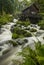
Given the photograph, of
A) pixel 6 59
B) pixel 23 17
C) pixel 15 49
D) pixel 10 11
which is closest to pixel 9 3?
pixel 10 11

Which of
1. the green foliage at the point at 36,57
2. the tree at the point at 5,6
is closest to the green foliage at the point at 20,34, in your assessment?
the green foliage at the point at 36,57

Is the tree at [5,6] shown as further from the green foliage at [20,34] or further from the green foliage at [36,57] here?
the green foliage at [36,57]

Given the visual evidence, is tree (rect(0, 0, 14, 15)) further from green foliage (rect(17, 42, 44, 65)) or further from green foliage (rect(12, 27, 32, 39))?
green foliage (rect(17, 42, 44, 65))

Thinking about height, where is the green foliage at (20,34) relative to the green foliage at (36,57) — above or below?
below

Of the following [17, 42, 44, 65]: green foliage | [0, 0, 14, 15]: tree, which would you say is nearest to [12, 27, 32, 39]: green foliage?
[17, 42, 44, 65]: green foliage

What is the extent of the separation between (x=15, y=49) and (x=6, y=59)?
407 cm

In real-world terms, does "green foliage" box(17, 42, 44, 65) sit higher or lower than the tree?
higher

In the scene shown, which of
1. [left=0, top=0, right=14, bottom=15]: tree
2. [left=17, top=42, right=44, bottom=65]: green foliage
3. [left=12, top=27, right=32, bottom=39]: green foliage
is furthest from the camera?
[left=0, top=0, right=14, bottom=15]: tree

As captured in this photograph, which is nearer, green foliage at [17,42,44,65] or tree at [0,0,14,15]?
green foliage at [17,42,44,65]

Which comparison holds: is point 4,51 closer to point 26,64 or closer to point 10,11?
point 26,64

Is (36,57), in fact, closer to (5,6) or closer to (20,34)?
(20,34)

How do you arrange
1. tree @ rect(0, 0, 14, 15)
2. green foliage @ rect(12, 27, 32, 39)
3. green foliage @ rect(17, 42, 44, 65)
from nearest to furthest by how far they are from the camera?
green foliage @ rect(17, 42, 44, 65) → green foliage @ rect(12, 27, 32, 39) → tree @ rect(0, 0, 14, 15)

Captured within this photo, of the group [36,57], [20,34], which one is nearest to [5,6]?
[20,34]

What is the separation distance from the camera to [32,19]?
2074 inches
